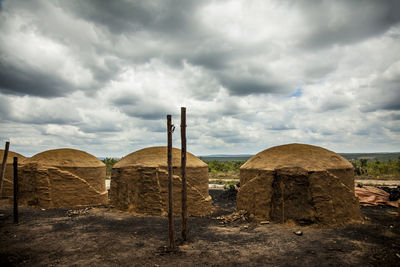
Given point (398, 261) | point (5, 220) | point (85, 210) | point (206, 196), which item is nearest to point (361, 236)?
point (398, 261)

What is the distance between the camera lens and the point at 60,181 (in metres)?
14.8

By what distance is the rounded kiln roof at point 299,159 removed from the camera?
10.8 meters

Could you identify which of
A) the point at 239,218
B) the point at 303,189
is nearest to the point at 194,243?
the point at 239,218

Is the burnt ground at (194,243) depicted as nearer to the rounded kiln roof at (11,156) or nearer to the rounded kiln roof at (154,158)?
the rounded kiln roof at (154,158)

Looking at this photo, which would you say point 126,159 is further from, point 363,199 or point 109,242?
point 363,199

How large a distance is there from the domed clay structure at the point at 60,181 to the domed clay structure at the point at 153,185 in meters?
3.01

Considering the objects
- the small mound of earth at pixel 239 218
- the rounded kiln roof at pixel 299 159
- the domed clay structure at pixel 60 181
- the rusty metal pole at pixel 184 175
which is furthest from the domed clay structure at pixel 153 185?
the rusty metal pole at pixel 184 175

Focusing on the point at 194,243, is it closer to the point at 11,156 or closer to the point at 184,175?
the point at 184,175

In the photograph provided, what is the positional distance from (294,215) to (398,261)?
3.97 metres

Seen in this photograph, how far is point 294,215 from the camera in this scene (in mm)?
10367

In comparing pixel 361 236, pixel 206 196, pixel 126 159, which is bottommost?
pixel 361 236

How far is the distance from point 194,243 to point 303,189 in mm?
5225

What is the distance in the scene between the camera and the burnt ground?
6.89 meters

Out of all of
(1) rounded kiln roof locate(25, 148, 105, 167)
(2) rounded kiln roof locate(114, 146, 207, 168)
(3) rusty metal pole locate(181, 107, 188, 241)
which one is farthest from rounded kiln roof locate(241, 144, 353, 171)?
(1) rounded kiln roof locate(25, 148, 105, 167)
